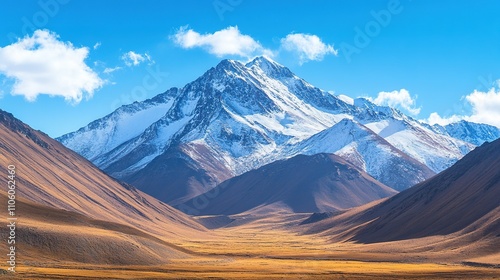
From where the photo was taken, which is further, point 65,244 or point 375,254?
point 375,254

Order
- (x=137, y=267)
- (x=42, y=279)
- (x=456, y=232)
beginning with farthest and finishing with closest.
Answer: (x=456, y=232) → (x=137, y=267) → (x=42, y=279)

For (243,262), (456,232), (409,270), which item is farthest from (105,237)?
(456,232)

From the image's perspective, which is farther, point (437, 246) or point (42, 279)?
point (437, 246)

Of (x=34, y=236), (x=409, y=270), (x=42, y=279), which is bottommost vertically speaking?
(x=409, y=270)

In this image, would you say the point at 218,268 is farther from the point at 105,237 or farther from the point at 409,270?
the point at 409,270

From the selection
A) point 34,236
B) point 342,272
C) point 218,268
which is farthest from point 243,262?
point 34,236

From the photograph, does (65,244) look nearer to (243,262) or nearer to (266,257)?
(243,262)

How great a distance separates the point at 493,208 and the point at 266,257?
63.1 metres

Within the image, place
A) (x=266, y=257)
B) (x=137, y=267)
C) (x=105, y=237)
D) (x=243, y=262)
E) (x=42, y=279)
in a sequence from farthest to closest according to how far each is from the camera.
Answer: (x=266, y=257), (x=243, y=262), (x=105, y=237), (x=137, y=267), (x=42, y=279)

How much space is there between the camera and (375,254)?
188m

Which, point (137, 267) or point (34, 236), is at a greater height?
point (34, 236)

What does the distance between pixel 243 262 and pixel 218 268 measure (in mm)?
21481

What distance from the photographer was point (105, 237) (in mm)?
145000

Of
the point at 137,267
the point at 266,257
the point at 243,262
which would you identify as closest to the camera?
the point at 137,267
